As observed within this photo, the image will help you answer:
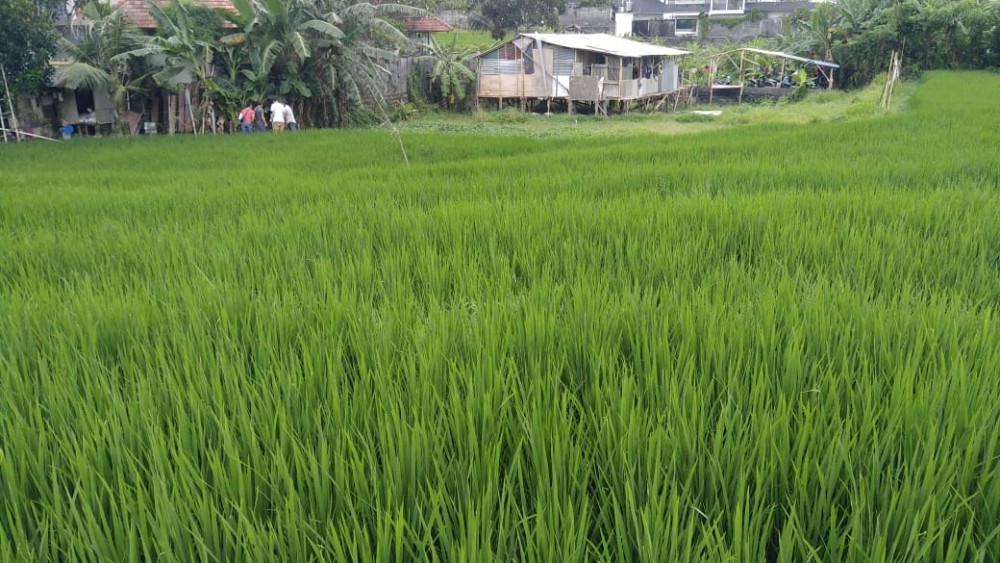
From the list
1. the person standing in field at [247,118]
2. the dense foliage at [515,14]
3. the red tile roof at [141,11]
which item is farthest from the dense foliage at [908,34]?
the red tile roof at [141,11]

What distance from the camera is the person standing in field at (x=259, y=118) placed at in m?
13.3

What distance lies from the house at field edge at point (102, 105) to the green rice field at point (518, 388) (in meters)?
12.3

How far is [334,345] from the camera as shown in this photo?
1.32 meters

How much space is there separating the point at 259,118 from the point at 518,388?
1368cm

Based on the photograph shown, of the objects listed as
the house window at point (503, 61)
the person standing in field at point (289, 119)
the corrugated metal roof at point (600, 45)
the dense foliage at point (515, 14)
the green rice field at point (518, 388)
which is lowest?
the green rice field at point (518, 388)

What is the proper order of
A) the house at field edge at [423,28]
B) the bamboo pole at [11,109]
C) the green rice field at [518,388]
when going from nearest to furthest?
the green rice field at [518,388] < the bamboo pole at [11,109] < the house at field edge at [423,28]

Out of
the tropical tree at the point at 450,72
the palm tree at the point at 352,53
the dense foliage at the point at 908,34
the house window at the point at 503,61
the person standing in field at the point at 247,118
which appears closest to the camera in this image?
the person standing in field at the point at 247,118

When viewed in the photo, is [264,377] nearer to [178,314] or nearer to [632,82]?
[178,314]

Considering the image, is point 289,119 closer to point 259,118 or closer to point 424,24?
point 259,118

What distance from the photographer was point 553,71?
19.9 meters

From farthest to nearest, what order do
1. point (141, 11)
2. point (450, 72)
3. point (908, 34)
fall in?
point (908, 34) < point (450, 72) < point (141, 11)

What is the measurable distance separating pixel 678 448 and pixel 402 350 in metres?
0.59

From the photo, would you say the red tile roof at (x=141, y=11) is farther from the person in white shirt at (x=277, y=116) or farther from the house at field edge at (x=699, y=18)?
the house at field edge at (x=699, y=18)

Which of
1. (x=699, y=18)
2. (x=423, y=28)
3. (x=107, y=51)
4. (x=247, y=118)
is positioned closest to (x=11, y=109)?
(x=107, y=51)
